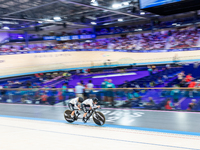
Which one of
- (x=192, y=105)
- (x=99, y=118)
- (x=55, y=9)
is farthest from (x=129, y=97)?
(x=55, y=9)

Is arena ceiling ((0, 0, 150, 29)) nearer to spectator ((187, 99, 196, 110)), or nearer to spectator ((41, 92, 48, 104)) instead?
spectator ((41, 92, 48, 104))

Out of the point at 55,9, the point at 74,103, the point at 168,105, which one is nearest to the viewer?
the point at 74,103

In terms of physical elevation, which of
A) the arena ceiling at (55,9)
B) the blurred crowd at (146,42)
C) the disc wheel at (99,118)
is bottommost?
the disc wheel at (99,118)

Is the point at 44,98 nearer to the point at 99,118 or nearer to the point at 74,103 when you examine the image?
the point at 74,103

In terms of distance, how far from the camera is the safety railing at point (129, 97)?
6191 mm

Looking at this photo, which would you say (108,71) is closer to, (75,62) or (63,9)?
(75,62)

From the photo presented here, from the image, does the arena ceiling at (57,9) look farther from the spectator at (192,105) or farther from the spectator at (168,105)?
the spectator at (192,105)

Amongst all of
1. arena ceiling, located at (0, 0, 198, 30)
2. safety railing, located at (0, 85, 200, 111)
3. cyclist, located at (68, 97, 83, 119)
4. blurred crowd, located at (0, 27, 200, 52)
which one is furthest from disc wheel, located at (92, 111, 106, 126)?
blurred crowd, located at (0, 27, 200, 52)

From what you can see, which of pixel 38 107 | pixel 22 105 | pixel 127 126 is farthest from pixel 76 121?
pixel 22 105

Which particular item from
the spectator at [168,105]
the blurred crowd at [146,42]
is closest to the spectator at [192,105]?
the spectator at [168,105]

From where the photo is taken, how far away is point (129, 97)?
7168 mm

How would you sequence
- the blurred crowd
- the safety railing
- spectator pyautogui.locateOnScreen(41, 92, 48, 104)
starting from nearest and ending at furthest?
the safety railing
spectator pyautogui.locateOnScreen(41, 92, 48, 104)
the blurred crowd

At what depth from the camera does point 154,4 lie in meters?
9.46

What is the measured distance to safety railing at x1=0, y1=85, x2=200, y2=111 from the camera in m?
6.19
